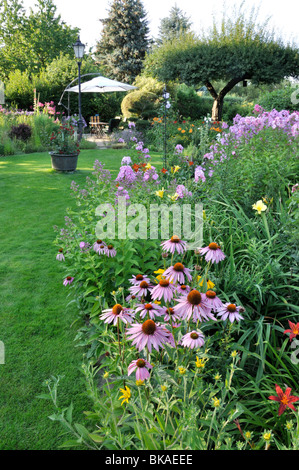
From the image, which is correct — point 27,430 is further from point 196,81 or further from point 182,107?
point 182,107

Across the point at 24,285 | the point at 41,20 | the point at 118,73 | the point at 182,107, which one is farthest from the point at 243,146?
the point at 41,20

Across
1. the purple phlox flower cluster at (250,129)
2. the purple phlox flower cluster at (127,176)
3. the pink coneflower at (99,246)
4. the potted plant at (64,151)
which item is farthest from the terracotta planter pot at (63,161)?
the pink coneflower at (99,246)

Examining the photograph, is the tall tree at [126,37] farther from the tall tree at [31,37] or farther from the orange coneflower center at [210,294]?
the orange coneflower center at [210,294]

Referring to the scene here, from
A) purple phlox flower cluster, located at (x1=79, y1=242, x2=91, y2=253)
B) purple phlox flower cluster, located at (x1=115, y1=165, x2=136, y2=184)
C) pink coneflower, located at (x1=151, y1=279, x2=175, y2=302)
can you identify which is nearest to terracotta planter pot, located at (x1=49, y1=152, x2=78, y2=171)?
purple phlox flower cluster, located at (x1=115, y1=165, x2=136, y2=184)

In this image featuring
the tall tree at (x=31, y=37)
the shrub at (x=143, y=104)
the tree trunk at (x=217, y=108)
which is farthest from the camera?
the tall tree at (x=31, y=37)

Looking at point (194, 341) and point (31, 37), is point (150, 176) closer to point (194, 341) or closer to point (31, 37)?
point (194, 341)

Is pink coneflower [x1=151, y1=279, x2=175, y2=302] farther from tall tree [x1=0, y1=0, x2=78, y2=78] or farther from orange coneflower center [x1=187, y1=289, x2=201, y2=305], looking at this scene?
tall tree [x1=0, y1=0, x2=78, y2=78]

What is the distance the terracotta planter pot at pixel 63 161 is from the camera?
7938 mm

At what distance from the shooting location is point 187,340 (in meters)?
1.38

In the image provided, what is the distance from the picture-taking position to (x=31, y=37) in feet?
94.3

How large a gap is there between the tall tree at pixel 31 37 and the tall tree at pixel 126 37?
3617 millimetres

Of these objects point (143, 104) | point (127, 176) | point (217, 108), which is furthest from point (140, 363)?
point (143, 104)

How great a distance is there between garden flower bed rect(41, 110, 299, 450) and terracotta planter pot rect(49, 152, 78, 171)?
14.4 ft
